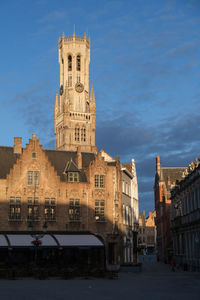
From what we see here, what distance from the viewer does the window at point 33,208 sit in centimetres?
4438

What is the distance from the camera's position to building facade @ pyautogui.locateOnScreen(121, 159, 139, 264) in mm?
51287

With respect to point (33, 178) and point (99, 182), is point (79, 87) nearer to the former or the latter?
point (99, 182)

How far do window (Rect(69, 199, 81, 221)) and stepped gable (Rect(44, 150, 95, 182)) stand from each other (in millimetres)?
2801

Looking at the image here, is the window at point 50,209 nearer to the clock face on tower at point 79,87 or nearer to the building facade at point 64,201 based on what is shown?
the building facade at point 64,201

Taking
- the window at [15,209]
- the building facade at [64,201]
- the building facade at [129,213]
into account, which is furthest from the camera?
the building facade at [129,213]

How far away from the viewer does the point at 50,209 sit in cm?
4516

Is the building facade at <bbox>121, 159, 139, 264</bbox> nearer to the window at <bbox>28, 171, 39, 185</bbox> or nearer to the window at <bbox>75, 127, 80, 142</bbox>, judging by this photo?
the window at <bbox>28, 171, 39, 185</bbox>

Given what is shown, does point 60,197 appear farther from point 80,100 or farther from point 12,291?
point 80,100

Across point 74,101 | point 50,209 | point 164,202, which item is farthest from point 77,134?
point 50,209

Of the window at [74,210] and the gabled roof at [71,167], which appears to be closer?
the window at [74,210]

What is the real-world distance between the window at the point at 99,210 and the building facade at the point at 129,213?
4497mm

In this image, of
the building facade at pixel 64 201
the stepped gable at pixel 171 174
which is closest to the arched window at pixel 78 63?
the stepped gable at pixel 171 174

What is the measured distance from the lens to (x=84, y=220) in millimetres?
45875

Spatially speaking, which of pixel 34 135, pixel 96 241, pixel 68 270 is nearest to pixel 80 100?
pixel 34 135
